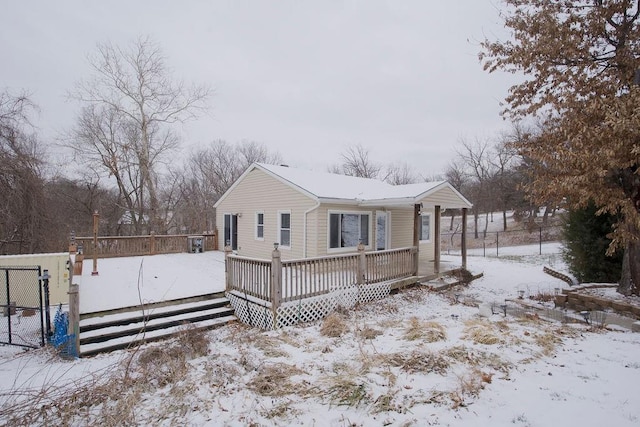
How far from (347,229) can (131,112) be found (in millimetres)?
19250

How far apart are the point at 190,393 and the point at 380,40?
21465 mm

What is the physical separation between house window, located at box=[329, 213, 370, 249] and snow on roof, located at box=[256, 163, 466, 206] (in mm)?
747

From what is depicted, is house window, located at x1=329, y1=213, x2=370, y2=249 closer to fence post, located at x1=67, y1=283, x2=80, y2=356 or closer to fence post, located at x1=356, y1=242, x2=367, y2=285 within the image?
fence post, located at x1=356, y1=242, x2=367, y2=285

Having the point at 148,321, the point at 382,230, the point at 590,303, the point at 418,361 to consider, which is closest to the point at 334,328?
the point at 418,361

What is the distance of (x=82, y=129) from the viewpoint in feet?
72.3

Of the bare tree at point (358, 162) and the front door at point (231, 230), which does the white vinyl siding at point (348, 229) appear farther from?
the bare tree at point (358, 162)

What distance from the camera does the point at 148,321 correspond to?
7070 mm

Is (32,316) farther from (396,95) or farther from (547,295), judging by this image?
(396,95)

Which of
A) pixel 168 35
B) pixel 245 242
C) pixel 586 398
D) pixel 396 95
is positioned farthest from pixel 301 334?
pixel 396 95

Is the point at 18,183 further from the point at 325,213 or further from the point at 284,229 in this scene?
the point at 325,213

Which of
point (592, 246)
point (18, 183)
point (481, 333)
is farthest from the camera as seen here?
point (592, 246)

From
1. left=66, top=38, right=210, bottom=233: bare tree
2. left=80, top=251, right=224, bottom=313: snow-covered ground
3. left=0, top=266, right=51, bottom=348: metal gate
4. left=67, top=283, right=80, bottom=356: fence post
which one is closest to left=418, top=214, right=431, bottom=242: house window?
left=80, top=251, right=224, bottom=313: snow-covered ground

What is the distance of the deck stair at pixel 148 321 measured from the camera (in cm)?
634

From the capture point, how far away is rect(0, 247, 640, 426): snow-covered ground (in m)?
2.98
